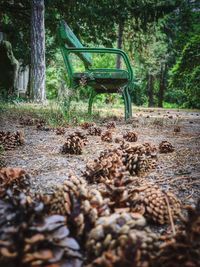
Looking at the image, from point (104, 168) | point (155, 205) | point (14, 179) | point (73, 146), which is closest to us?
point (155, 205)

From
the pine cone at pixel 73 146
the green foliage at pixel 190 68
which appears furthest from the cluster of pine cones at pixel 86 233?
the green foliage at pixel 190 68

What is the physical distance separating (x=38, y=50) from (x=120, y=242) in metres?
9.84

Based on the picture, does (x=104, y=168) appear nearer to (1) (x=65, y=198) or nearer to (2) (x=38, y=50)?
(1) (x=65, y=198)

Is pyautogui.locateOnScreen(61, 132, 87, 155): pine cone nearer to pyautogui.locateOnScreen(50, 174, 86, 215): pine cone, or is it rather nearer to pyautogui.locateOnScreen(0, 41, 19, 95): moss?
pyautogui.locateOnScreen(50, 174, 86, 215): pine cone

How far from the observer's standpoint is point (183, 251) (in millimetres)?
877

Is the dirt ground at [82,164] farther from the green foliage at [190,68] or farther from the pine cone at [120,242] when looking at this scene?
the green foliage at [190,68]

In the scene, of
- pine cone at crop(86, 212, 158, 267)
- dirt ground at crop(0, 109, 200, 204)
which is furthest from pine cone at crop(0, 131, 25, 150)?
pine cone at crop(86, 212, 158, 267)

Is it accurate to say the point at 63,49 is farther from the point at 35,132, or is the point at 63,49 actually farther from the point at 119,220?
the point at 119,220

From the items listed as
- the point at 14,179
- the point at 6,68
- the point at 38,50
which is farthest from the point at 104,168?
the point at 6,68

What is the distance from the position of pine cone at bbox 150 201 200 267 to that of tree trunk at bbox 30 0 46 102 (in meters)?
9.27

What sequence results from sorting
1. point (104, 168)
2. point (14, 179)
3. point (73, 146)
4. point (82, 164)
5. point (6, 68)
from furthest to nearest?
point (6, 68)
point (73, 146)
point (82, 164)
point (104, 168)
point (14, 179)

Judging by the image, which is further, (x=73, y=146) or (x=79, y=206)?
(x=73, y=146)

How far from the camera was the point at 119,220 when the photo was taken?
3.11 ft

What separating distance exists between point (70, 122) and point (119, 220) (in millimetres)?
3952
